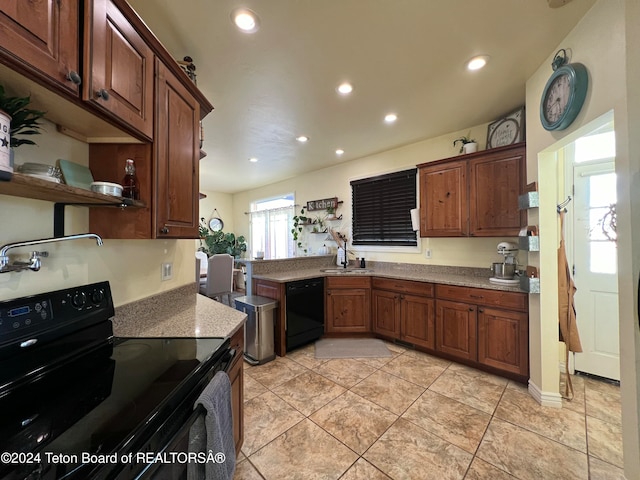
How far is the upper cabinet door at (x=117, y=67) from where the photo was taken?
865 millimetres

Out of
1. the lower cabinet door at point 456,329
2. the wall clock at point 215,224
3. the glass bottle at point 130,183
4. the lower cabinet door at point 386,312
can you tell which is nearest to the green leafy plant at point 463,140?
the lower cabinet door at point 456,329

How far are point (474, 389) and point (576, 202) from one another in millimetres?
2083

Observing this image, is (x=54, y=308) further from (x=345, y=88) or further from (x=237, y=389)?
(x=345, y=88)

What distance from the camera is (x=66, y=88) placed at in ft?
2.59

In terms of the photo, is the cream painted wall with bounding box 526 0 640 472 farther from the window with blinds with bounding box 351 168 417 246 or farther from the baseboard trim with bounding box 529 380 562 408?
the window with blinds with bounding box 351 168 417 246

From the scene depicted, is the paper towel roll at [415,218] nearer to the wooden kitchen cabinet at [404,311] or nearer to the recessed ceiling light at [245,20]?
the wooden kitchen cabinet at [404,311]

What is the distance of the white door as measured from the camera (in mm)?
2326

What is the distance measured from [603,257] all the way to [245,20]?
360 centimetres

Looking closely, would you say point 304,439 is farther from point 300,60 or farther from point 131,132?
point 300,60

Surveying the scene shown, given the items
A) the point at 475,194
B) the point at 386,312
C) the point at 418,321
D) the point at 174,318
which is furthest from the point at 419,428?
the point at 475,194

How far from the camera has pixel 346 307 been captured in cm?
339

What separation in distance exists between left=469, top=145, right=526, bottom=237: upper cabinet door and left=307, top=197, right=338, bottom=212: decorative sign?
220cm

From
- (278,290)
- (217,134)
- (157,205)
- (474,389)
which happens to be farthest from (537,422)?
(217,134)

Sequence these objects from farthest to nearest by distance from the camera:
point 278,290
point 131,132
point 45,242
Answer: point 278,290
point 131,132
point 45,242
